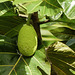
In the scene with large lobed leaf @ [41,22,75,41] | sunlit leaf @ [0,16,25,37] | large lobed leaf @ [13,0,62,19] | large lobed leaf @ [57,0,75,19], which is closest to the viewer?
large lobed leaf @ [13,0,62,19]

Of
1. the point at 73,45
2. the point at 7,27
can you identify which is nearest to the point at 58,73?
the point at 73,45

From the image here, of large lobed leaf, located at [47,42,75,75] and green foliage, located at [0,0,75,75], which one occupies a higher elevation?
green foliage, located at [0,0,75,75]

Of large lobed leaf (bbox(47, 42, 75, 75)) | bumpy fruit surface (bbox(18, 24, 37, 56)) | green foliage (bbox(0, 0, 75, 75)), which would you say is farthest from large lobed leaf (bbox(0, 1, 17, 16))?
large lobed leaf (bbox(47, 42, 75, 75))

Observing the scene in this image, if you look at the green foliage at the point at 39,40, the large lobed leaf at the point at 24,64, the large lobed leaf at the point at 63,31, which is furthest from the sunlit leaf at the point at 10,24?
the large lobed leaf at the point at 63,31

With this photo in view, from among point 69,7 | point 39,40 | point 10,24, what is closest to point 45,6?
point 69,7

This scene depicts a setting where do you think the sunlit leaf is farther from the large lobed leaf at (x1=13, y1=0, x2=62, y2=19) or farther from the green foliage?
the large lobed leaf at (x1=13, y1=0, x2=62, y2=19)

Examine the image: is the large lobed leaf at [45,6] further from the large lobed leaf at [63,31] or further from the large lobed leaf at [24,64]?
the large lobed leaf at [63,31]

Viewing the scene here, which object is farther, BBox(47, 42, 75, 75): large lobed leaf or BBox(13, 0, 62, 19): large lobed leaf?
BBox(47, 42, 75, 75): large lobed leaf
